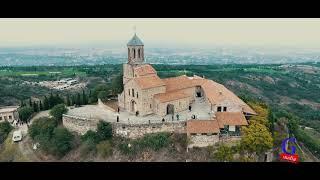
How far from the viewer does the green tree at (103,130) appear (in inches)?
1045

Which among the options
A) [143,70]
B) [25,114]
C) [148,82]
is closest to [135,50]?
[143,70]

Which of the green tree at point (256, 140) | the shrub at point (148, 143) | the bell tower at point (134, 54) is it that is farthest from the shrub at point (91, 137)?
the green tree at point (256, 140)

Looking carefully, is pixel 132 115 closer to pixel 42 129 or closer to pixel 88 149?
pixel 88 149

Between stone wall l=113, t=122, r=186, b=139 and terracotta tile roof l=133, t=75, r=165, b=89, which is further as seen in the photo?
terracotta tile roof l=133, t=75, r=165, b=89

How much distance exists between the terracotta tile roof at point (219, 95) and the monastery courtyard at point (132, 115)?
3.34 ft

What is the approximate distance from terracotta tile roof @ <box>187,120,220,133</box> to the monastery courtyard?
3.52 ft

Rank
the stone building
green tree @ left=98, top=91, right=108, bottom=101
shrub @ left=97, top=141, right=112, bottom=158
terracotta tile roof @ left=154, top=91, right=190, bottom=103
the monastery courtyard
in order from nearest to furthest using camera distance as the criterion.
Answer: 1. shrub @ left=97, top=141, right=112, bottom=158
2. the monastery courtyard
3. terracotta tile roof @ left=154, top=91, right=190, bottom=103
4. green tree @ left=98, top=91, right=108, bottom=101
5. the stone building

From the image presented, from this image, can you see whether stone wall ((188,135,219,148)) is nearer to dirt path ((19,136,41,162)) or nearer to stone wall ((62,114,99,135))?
stone wall ((62,114,99,135))

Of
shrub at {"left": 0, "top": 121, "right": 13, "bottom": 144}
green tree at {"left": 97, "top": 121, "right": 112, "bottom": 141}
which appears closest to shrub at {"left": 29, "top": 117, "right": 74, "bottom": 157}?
green tree at {"left": 97, "top": 121, "right": 112, "bottom": 141}

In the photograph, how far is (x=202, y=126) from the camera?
82.5 feet

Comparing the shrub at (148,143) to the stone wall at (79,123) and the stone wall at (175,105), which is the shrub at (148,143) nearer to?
the stone wall at (175,105)

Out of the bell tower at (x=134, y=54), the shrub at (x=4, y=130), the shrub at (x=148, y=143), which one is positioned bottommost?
the shrub at (x=4, y=130)

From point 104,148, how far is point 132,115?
13.1 feet

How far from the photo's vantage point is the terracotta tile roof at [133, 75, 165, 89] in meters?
28.1
